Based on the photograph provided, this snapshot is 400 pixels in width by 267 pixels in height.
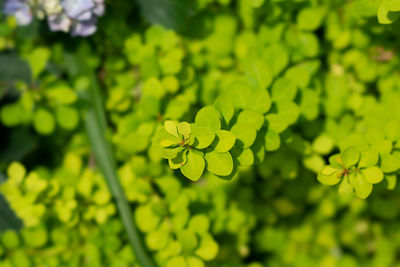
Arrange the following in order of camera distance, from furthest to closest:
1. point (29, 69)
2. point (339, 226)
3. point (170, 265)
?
point (339, 226), point (29, 69), point (170, 265)

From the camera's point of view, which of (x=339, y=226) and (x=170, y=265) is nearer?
(x=170, y=265)

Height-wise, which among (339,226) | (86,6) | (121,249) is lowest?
(339,226)

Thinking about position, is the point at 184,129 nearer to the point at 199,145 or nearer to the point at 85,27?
the point at 199,145

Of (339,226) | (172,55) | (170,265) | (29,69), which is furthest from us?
(339,226)

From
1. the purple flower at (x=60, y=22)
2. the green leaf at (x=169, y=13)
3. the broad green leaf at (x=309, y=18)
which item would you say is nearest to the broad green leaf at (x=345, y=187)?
the broad green leaf at (x=309, y=18)

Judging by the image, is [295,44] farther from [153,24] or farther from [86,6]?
[86,6]

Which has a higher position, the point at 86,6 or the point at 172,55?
the point at 86,6

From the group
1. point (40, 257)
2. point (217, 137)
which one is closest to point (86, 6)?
point (217, 137)

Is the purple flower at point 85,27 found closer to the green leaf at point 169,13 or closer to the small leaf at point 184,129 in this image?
the green leaf at point 169,13
